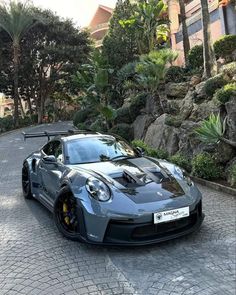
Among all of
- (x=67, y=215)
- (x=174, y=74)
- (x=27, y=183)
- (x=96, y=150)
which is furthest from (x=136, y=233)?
(x=174, y=74)

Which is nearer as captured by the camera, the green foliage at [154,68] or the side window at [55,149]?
the side window at [55,149]

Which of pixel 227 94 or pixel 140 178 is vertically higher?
pixel 227 94

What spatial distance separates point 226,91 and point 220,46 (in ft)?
29.8

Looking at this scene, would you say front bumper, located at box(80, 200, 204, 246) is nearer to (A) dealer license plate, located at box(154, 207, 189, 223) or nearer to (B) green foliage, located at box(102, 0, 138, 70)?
(A) dealer license plate, located at box(154, 207, 189, 223)

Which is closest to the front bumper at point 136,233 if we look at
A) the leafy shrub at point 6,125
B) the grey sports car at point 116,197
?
the grey sports car at point 116,197

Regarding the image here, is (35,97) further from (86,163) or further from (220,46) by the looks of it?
(86,163)

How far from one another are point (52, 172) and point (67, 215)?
997 mm

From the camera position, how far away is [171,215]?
4285 millimetres

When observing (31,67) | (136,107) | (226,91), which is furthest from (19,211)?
(31,67)

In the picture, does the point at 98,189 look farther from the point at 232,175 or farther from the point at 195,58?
the point at 195,58

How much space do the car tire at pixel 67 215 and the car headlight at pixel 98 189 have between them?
0.26 m

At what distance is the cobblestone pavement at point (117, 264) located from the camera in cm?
356

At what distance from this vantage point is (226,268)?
12.5 ft

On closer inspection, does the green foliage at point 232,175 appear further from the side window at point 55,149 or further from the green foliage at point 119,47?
the green foliage at point 119,47
